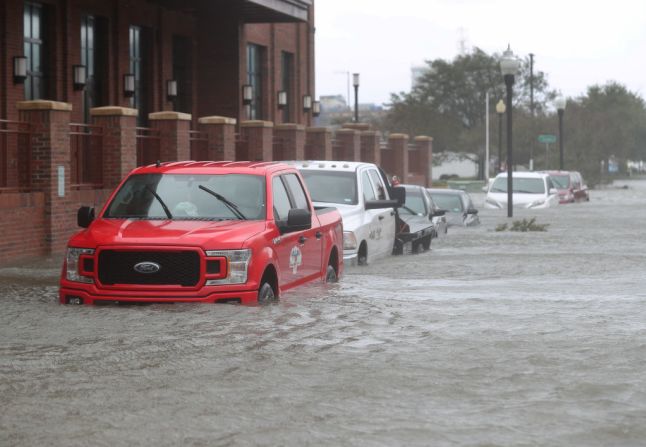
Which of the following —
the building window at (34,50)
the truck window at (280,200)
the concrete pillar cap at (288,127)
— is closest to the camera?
the truck window at (280,200)

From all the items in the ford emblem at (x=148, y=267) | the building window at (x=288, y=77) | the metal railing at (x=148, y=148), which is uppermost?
the building window at (x=288, y=77)

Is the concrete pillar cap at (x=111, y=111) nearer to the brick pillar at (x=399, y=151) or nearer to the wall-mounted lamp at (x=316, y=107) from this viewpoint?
the wall-mounted lamp at (x=316, y=107)

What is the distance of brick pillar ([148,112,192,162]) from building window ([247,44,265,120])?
13182 mm

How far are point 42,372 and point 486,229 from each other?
22.4 metres

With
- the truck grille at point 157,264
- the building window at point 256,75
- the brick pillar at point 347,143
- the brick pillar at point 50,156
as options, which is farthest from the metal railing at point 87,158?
the brick pillar at point 347,143

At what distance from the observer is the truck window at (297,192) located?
14078 millimetres

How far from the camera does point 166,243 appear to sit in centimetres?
1175

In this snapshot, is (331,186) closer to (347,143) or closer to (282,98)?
(282,98)

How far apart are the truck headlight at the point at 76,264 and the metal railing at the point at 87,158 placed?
10.1 m

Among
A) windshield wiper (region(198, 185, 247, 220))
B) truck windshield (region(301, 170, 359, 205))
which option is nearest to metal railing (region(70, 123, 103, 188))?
truck windshield (region(301, 170, 359, 205))

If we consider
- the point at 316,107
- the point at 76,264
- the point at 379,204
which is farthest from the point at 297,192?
the point at 316,107

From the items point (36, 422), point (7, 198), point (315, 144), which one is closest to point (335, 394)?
point (36, 422)

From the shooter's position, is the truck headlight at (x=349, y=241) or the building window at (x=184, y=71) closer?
the truck headlight at (x=349, y=241)

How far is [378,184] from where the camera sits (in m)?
20.7
